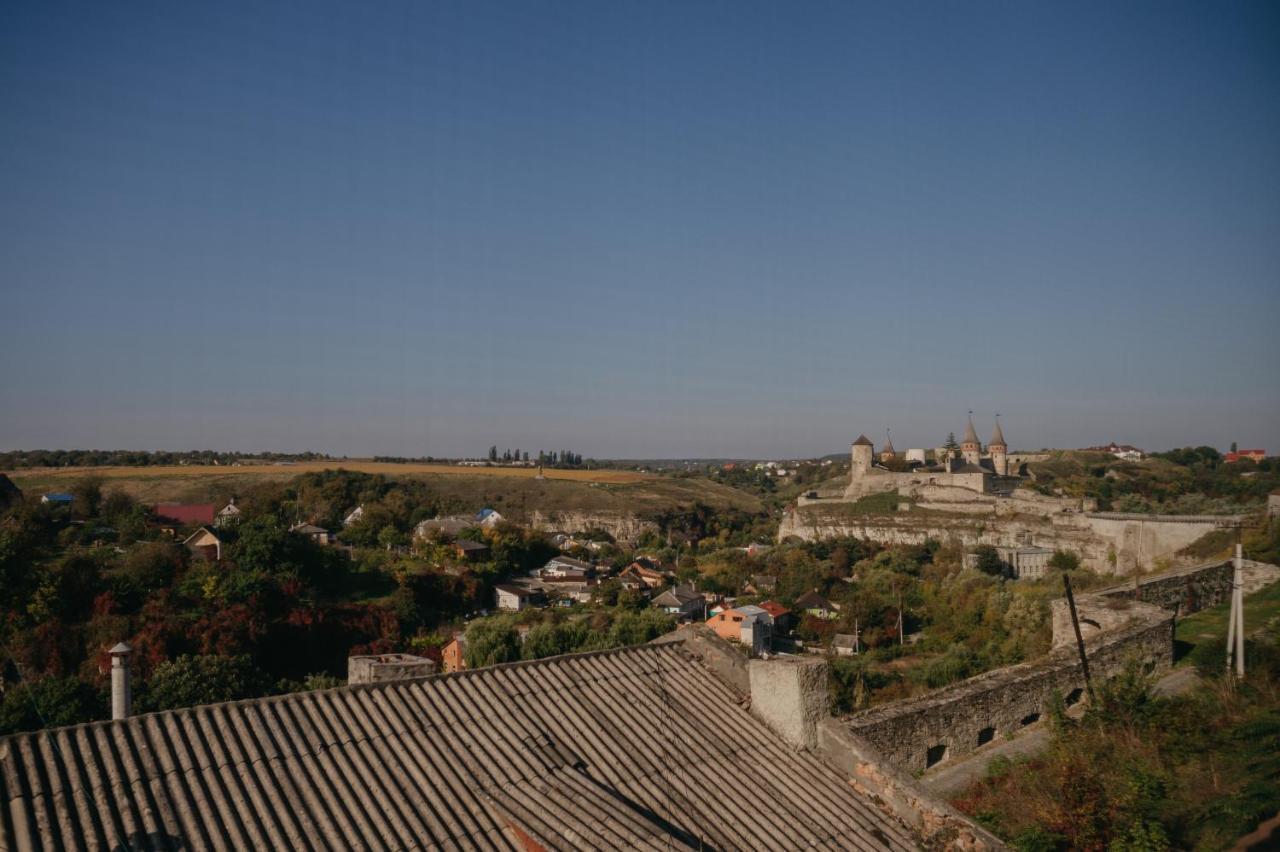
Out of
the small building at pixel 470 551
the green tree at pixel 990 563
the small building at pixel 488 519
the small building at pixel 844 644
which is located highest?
the green tree at pixel 990 563

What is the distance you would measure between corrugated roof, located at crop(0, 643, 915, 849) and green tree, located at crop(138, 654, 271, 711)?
53.7ft

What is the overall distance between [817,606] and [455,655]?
57.8 feet

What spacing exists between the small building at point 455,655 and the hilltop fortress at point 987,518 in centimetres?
2446

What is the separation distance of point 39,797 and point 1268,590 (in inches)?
983

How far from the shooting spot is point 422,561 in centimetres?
4697

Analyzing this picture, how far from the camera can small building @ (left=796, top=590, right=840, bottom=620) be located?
37.5 metres

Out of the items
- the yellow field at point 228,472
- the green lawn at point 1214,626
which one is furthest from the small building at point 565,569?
the yellow field at point 228,472

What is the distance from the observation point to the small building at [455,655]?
27.2 metres

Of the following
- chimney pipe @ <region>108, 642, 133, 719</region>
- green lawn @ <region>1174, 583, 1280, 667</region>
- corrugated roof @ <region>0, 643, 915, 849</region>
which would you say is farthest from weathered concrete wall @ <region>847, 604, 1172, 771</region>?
chimney pipe @ <region>108, 642, 133, 719</region>

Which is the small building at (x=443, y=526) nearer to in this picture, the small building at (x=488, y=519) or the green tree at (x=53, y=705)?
the small building at (x=488, y=519)

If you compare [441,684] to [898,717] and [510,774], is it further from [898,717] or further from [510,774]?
[898,717]

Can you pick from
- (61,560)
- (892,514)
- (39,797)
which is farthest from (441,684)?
(892,514)

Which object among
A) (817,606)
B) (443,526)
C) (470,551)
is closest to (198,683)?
(817,606)

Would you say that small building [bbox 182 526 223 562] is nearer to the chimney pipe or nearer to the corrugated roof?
the chimney pipe
